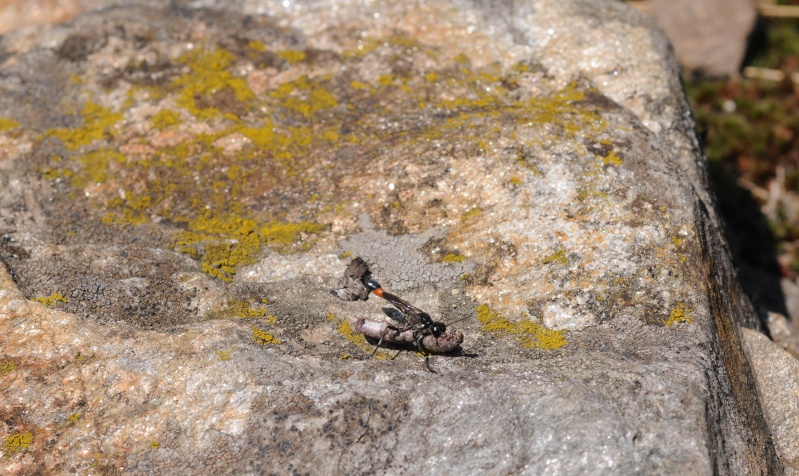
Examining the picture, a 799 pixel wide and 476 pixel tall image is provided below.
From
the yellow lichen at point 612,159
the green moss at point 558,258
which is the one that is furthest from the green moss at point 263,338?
the yellow lichen at point 612,159

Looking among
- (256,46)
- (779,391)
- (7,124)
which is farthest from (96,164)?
(779,391)

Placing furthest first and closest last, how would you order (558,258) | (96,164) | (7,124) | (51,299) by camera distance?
(7,124) < (96,164) < (558,258) < (51,299)

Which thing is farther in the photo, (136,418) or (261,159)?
(261,159)

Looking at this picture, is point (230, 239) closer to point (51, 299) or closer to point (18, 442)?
point (51, 299)

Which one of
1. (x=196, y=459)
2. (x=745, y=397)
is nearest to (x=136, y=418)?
(x=196, y=459)

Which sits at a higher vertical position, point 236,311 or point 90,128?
point 90,128

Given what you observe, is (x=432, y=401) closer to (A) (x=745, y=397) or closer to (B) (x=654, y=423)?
(B) (x=654, y=423)

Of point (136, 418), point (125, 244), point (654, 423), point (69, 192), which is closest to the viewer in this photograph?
point (654, 423)

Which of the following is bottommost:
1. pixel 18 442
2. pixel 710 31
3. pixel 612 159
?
pixel 710 31
